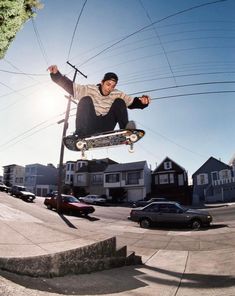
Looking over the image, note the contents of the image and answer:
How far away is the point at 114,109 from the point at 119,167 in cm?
4424

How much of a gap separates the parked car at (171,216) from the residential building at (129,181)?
29748mm

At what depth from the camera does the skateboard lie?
7137mm

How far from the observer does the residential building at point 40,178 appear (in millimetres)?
69125

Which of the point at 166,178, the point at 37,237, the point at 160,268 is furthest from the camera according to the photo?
the point at 166,178

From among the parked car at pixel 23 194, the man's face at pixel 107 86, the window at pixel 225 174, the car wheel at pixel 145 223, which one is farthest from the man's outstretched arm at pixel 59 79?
the window at pixel 225 174

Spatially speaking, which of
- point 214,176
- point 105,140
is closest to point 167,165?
point 214,176

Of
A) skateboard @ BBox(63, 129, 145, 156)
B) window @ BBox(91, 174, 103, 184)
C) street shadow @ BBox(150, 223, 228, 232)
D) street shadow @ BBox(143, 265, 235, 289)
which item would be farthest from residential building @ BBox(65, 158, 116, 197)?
street shadow @ BBox(143, 265, 235, 289)

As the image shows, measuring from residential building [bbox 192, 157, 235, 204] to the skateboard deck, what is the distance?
3954cm

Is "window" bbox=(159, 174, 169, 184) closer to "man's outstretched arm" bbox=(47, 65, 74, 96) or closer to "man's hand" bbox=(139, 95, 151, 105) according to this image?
"man's hand" bbox=(139, 95, 151, 105)

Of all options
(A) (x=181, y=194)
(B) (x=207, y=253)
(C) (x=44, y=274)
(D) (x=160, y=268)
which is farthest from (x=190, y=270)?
(A) (x=181, y=194)

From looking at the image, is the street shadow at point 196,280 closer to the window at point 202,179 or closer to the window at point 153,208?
the window at point 153,208

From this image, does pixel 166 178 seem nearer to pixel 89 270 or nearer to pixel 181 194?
pixel 181 194

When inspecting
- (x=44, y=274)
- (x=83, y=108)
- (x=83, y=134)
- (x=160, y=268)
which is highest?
(x=83, y=108)

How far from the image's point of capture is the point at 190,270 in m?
7.23
